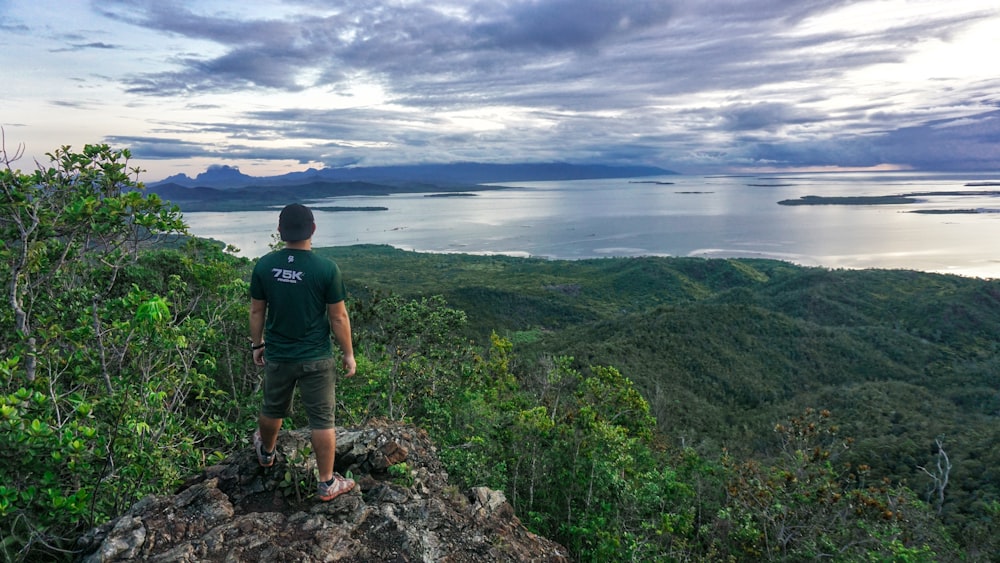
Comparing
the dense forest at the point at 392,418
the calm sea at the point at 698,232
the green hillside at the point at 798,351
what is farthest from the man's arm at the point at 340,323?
the calm sea at the point at 698,232

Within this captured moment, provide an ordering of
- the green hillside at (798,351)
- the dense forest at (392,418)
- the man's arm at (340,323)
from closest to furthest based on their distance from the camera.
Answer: the dense forest at (392,418), the man's arm at (340,323), the green hillside at (798,351)

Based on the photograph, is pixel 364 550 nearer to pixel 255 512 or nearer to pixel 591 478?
pixel 255 512

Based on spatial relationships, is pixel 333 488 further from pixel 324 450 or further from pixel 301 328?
pixel 301 328

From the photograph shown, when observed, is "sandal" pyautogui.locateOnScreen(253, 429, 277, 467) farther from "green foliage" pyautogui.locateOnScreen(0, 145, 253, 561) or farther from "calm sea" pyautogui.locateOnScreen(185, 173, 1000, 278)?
"calm sea" pyautogui.locateOnScreen(185, 173, 1000, 278)

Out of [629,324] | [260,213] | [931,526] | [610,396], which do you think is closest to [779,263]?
[629,324]

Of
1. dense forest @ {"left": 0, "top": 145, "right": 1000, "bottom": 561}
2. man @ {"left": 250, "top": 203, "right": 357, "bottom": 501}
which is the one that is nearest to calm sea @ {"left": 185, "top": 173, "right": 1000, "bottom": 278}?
dense forest @ {"left": 0, "top": 145, "right": 1000, "bottom": 561}

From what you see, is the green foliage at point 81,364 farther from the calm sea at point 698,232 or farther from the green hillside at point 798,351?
the calm sea at point 698,232

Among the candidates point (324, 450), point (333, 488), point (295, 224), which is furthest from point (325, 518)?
point (295, 224)
